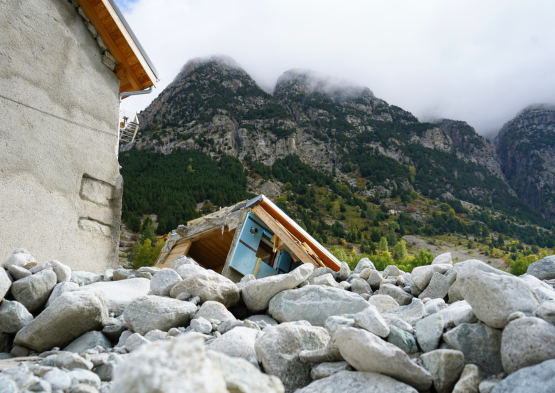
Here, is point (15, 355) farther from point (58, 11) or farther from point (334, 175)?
point (334, 175)

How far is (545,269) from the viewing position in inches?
212

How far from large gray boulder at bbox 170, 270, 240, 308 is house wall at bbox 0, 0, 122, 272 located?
1.95 metres

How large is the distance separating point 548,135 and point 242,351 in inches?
6596

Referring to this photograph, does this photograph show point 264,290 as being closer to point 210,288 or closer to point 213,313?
point 210,288

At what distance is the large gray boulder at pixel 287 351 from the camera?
7.91ft

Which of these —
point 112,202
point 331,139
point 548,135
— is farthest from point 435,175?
point 112,202

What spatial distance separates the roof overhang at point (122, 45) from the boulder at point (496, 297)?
20.4ft

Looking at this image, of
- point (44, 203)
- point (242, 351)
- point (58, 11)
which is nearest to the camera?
point (242, 351)

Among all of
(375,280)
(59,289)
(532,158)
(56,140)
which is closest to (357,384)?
(59,289)

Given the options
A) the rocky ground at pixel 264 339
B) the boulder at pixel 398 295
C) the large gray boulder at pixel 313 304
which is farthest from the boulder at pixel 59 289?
the boulder at pixel 398 295

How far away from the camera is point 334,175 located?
8750cm

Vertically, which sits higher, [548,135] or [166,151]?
[548,135]

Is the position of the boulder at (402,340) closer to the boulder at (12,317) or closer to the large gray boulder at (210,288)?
the large gray boulder at (210,288)

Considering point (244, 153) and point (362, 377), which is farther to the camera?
point (244, 153)
